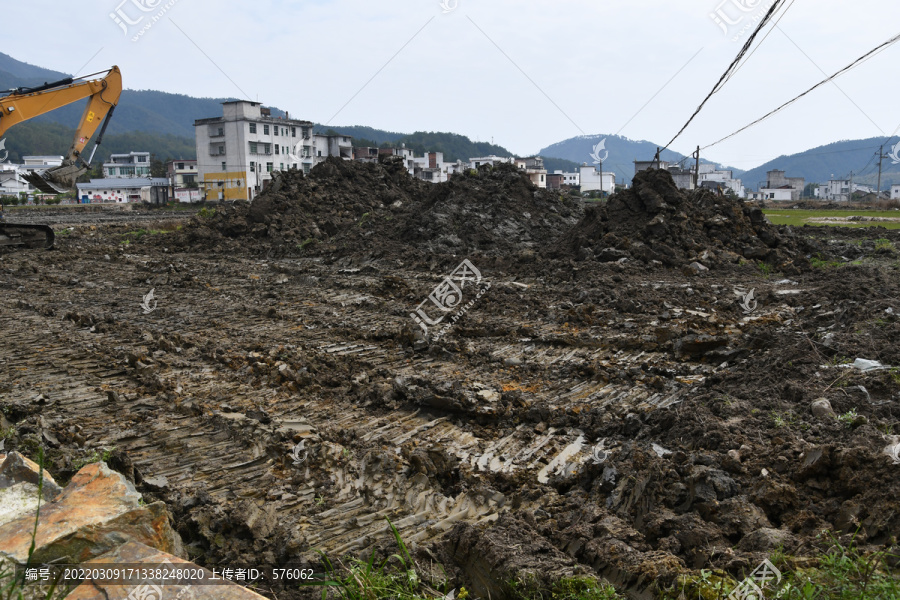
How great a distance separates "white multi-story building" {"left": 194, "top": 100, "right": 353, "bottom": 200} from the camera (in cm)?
4856

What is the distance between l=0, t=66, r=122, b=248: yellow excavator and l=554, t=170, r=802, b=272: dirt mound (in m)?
14.1

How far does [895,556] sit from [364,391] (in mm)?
4644

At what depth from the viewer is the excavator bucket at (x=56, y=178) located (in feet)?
52.4

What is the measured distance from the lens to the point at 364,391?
6289 mm

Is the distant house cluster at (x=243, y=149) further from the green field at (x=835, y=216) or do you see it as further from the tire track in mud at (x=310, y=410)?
the tire track in mud at (x=310, y=410)

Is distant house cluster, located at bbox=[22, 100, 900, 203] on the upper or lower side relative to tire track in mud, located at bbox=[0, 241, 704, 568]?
upper

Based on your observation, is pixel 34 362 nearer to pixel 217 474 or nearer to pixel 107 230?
pixel 217 474

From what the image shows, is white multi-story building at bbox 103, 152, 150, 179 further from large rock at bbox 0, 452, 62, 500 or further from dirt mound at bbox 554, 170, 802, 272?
large rock at bbox 0, 452, 62, 500

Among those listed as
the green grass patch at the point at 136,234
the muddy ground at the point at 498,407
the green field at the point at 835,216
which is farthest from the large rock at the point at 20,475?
the green field at the point at 835,216

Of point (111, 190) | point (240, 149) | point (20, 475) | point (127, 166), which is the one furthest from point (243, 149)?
point (127, 166)

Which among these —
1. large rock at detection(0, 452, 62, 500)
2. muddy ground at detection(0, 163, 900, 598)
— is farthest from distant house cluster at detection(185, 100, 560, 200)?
large rock at detection(0, 452, 62, 500)

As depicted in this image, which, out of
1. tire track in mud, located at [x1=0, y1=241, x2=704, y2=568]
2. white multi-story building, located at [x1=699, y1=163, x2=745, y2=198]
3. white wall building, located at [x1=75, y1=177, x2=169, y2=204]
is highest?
white multi-story building, located at [x1=699, y1=163, x2=745, y2=198]

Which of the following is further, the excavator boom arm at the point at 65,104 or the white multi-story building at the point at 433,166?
the white multi-story building at the point at 433,166

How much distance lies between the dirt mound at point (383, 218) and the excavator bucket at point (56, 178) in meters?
3.95
